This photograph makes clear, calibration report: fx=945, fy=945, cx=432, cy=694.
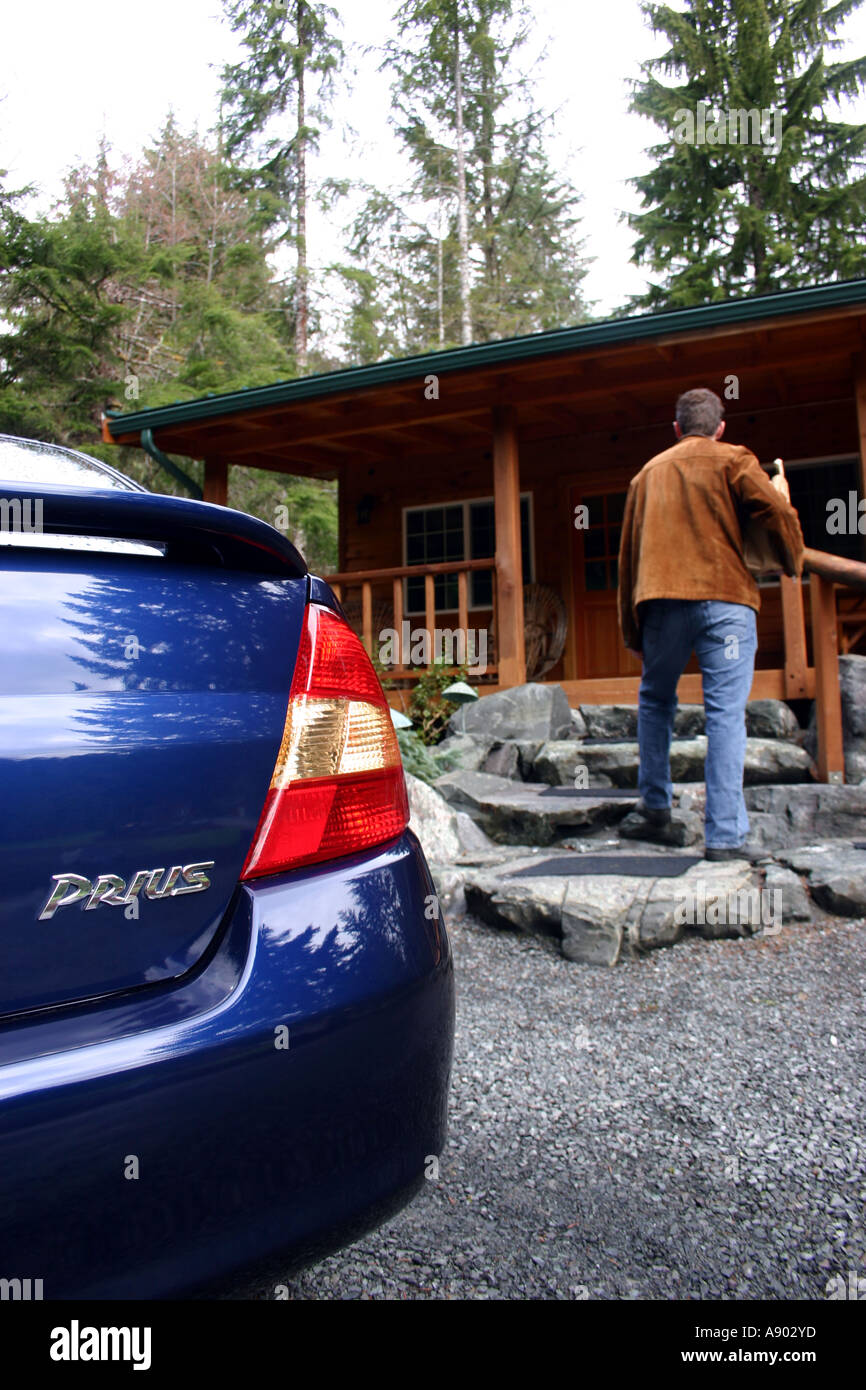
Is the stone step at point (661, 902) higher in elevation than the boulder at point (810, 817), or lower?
lower

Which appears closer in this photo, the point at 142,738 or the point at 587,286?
the point at 142,738

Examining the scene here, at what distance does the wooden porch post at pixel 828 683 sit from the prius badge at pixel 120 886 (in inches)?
203

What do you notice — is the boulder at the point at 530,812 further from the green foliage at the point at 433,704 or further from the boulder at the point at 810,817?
the green foliage at the point at 433,704

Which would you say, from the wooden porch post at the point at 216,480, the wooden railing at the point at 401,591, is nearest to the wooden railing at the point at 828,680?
the wooden railing at the point at 401,591

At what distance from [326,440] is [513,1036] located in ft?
28.9

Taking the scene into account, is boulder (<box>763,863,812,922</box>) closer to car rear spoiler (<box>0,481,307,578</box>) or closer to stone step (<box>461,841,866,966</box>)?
stone step (<box>461,841,866,966</box>)

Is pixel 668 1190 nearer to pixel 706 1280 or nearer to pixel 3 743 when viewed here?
pixel 706 1280

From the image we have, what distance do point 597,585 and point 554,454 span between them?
5.44ft

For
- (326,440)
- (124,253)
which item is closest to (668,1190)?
(326,440)

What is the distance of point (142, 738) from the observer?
1.04m

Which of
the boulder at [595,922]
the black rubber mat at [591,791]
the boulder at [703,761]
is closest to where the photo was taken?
the boulder at [595,922]

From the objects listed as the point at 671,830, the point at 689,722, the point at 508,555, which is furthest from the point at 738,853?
the point at 508,555

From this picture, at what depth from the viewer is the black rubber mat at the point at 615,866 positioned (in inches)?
157

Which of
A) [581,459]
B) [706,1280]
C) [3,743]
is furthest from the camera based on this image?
[581,459]
